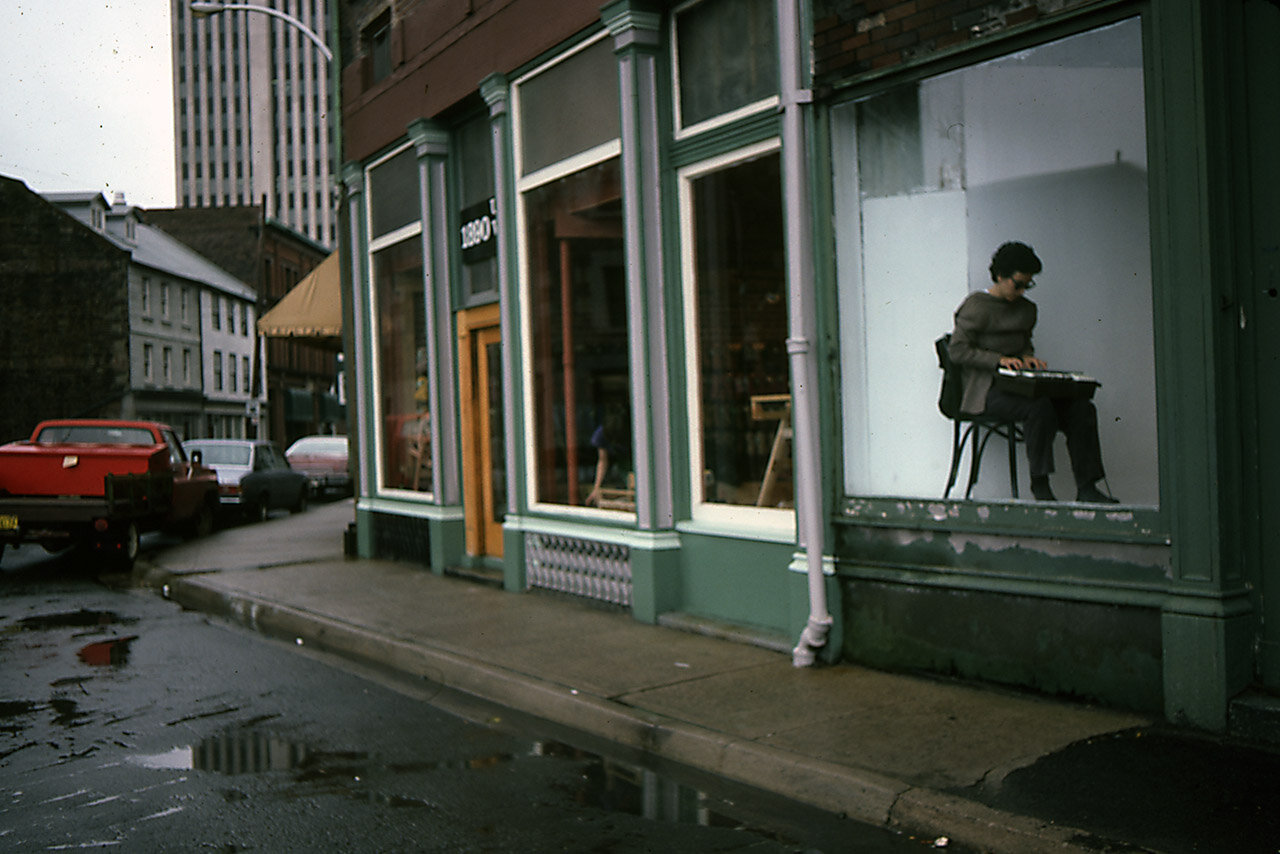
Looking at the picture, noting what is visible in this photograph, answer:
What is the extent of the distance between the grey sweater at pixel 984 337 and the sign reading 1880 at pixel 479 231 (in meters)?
5.23

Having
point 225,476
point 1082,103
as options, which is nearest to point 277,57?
point 225,476

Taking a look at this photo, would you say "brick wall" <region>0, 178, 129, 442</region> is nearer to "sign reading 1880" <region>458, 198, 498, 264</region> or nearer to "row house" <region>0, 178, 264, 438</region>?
"row house" <region>0, 178, 264, 438</region>

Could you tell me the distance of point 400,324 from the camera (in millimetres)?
13359

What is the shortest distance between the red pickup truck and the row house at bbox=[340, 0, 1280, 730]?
19.2 ft

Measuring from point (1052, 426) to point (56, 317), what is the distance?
4589 cm

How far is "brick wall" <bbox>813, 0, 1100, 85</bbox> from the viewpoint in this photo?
19.9ft

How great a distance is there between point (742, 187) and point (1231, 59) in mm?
3329

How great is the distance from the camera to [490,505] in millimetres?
11648

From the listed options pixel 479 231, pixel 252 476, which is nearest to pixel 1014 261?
pixel 479 231

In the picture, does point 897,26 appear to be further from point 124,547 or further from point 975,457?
point 124,547

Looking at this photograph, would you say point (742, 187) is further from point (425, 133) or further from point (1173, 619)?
point (425, 133)

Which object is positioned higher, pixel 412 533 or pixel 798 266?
pixel 798 266

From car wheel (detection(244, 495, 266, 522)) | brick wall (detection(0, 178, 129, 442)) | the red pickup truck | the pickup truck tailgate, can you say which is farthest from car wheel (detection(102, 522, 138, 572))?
brick wall (detection(0, 178, 129, 442))

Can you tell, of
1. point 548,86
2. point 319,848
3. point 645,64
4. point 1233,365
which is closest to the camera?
point 319,848
